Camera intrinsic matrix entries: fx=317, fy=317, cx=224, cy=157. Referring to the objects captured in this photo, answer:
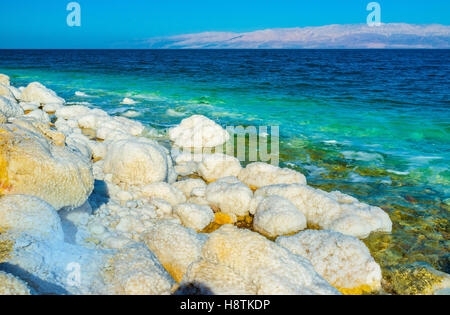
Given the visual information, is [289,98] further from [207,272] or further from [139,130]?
[207,272]

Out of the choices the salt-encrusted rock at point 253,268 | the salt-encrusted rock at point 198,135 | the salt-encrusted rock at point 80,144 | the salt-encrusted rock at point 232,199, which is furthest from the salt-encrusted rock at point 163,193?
the salt-encrusted rock at point 198,135

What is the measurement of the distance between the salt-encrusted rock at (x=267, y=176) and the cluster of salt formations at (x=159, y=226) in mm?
22

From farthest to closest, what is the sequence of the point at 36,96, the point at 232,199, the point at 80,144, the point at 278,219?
the point at 36,96
the point at 80,144
the point at 232,199
the point at 278,219

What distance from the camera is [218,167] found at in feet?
20.7

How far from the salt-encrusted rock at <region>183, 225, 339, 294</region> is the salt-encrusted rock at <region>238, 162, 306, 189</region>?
2.94 m

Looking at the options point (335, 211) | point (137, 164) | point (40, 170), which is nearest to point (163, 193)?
point (137, 164)

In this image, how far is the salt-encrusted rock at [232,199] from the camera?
5.00 metres

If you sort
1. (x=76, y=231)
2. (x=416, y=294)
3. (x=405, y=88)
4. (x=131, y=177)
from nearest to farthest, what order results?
(x=416, y=294)
(x=76, y=231)
(x=131, y=177)
(x=405, y=88)

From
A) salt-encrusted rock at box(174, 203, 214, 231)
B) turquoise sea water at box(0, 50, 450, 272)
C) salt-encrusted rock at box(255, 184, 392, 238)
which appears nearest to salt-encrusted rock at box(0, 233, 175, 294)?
salt-encrusted rock at box(174, 203, 214, 231)

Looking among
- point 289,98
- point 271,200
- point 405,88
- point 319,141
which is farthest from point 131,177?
point 405,88

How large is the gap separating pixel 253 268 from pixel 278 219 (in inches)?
76.9

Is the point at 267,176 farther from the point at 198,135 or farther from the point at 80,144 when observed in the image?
the point at 80,144

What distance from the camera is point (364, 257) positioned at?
3568 mm
